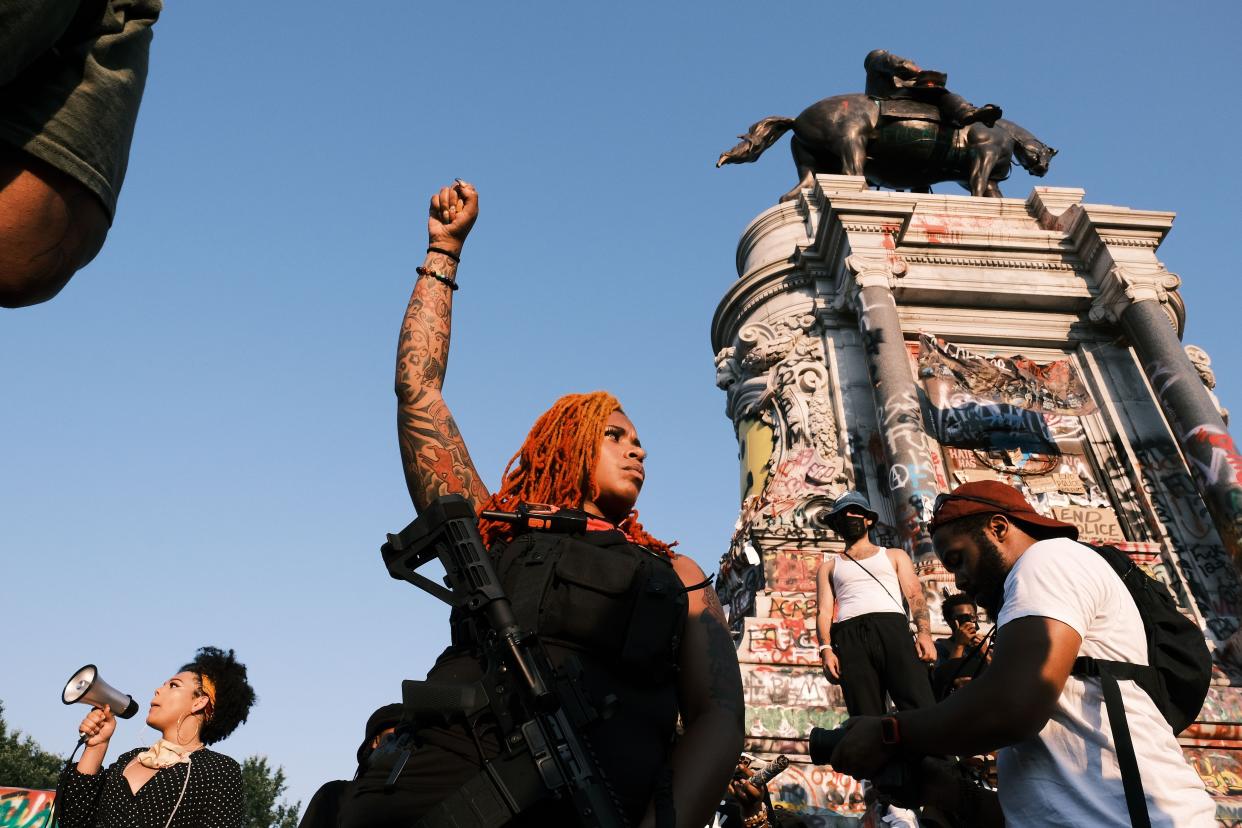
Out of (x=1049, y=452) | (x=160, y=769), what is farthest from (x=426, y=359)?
(x=1049, y=452)

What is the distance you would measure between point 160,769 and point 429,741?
2.62 metres

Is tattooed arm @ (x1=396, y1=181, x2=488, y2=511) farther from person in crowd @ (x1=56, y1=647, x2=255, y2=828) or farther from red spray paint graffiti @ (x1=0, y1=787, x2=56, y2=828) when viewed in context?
red spray paint graffiti @ (x1=0, y1=787, x2=56, y2=828)

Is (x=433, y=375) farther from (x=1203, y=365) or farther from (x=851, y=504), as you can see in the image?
(x=1203, y=365)

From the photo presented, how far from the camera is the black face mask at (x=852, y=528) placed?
712 cm

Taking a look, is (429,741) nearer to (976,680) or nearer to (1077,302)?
(976,680)

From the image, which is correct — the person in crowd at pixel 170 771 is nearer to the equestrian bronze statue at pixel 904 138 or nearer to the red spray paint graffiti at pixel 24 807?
the red spray paint graffiti at pixel 24 807

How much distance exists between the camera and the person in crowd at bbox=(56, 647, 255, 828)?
3.89m

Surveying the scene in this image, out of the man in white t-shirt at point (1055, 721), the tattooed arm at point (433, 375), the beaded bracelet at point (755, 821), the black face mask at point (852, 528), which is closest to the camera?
the man in white t-shirt at point (1055, 721)

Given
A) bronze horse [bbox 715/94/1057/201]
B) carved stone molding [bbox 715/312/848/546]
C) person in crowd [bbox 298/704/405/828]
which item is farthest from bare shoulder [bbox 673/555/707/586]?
bronze horse [bbox 715/94/1057/201]

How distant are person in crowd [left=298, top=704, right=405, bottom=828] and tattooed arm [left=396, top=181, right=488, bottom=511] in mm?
641

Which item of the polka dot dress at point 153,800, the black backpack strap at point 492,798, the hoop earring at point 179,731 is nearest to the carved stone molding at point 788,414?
the hoop earring at point 179,731

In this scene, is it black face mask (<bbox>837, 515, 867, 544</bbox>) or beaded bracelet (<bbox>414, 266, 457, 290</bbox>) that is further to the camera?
black face mask (<bbox>837, 515, 867, 544</bbox>)

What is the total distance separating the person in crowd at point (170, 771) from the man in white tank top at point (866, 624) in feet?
12.9

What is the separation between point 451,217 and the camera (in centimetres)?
318
